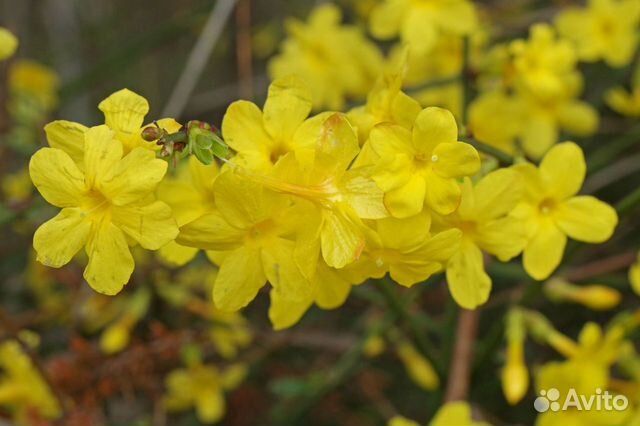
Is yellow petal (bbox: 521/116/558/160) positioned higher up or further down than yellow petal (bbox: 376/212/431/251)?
further down

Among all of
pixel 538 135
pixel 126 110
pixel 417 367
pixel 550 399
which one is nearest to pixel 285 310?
pixel 126 110

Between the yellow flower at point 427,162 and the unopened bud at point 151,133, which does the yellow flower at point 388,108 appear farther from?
the unopened bud at point 151,133

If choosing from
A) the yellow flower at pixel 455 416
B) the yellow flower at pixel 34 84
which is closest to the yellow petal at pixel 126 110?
the yellow flower at pixel 455 416

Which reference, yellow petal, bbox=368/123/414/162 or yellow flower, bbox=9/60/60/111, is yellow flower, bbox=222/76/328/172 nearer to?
yellow petal, bbox=368/123/414/162

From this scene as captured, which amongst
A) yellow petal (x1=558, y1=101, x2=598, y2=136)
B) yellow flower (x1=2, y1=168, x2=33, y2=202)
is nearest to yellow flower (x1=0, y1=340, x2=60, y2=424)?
yellow flower (x1=2, y1=168, x2=33, y2=202)

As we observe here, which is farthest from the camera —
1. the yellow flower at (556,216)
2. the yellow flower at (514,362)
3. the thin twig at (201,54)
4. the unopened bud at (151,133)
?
the thin twig at (201,54)
